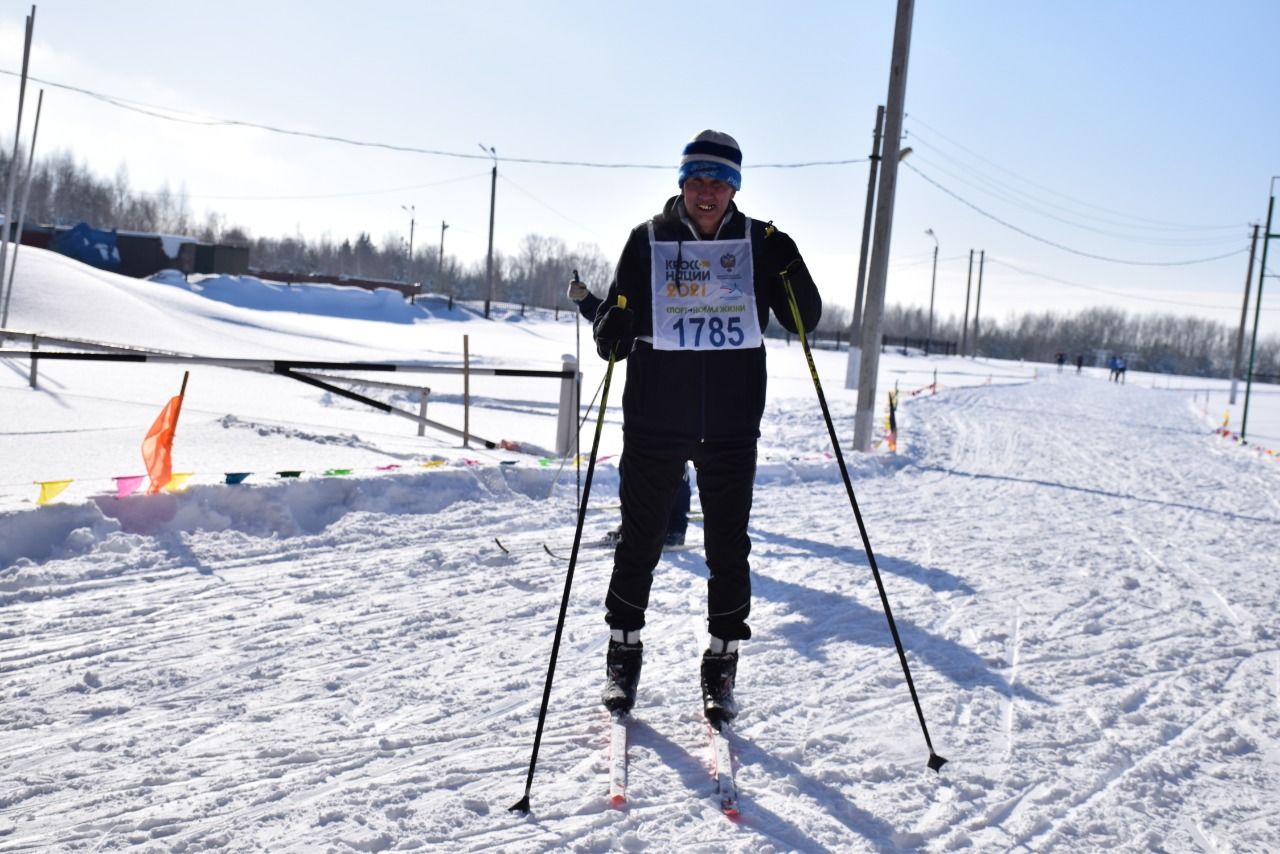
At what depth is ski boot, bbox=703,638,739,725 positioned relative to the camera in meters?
3.34

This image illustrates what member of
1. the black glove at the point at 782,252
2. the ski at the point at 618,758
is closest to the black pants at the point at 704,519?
the ski at the point at 618,758

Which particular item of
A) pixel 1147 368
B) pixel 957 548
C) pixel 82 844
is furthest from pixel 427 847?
pixel 1147 368

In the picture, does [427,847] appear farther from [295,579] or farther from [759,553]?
[759,553]

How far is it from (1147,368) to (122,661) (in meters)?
102

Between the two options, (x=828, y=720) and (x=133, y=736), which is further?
(x=828, y=720)

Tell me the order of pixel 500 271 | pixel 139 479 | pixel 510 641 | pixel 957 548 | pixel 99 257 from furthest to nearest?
pixel 500 271, pixel 99 257, pixel 957 548, pixel 139 479, pixel 510 641

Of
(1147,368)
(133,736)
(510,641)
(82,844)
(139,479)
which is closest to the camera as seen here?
(82,844)

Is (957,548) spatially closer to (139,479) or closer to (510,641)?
(510,641)

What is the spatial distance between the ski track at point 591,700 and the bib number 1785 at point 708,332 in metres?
1.34

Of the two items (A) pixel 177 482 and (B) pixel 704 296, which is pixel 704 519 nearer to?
(B) pixel 704 296

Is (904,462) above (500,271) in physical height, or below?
below

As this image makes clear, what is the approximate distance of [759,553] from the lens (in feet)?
20.5

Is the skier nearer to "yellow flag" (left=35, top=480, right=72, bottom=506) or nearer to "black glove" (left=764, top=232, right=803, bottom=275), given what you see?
"black glove" (left=764, top=232, right=803, bottom=275)

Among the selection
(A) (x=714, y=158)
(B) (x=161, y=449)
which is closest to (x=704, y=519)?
(A) (x=714, y=158)
